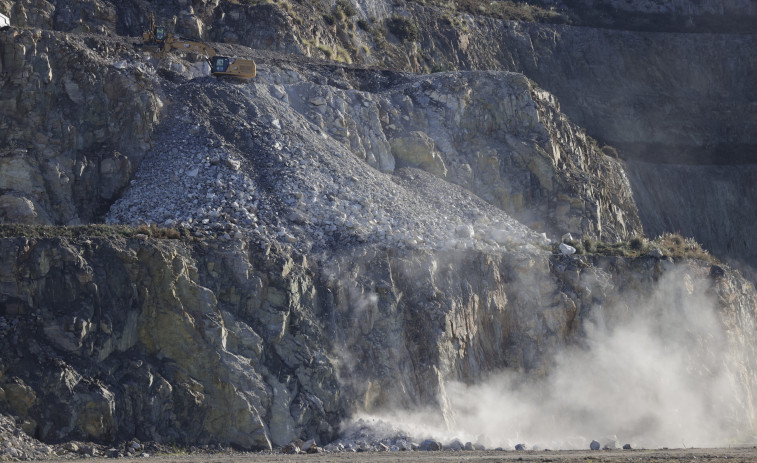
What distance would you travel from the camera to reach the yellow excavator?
38.3 metres

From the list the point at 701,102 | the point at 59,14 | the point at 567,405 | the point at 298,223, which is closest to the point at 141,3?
the point at 59,14

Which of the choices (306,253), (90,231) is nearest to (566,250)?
(306,253)

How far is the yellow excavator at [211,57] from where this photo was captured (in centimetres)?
3834

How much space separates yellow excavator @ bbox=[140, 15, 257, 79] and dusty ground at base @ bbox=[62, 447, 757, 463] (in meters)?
16.5

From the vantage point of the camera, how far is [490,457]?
2644 cm

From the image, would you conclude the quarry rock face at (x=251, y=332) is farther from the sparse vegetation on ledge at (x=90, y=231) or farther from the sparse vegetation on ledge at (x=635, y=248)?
the sparse vegetation on ledge at (x=635, y=248)

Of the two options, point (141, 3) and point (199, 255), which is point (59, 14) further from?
point (199, 255)

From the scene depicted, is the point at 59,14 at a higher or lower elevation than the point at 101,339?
higher

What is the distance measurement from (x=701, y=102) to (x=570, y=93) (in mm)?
7540

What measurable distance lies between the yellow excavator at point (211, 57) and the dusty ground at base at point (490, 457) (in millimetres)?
16495

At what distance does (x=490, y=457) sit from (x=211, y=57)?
19.4 metres

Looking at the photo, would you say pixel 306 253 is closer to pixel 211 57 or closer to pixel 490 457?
pixel 490 457

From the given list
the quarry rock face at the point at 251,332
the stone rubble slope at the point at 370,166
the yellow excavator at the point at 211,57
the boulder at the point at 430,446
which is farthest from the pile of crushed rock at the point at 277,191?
the boulder at the point at 430,446

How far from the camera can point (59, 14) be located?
40.0 metres
